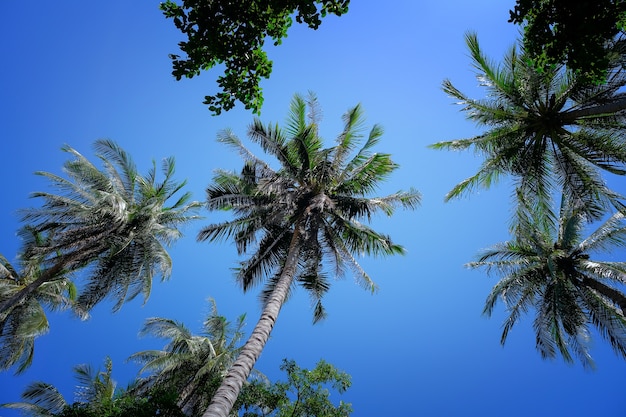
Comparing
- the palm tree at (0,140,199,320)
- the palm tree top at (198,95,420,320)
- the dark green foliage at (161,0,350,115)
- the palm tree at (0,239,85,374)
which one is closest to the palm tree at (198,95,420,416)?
the palm tree top at (198,95,420,320)

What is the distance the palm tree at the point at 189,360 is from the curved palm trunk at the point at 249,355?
674 cm

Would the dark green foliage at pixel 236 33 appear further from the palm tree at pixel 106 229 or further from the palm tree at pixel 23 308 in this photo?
the palm tree at pixel 23 308

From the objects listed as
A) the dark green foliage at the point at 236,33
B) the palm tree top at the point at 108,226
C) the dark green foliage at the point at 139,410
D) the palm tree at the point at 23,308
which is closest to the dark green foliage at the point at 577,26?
the dark green foliage at the point at 236,33

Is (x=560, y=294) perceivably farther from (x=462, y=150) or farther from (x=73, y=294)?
(x=73, y=294)

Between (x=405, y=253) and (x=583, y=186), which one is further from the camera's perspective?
(x=405, y=253)

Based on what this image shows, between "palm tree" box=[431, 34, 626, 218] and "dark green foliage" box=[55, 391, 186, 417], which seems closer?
"dark green foliage" box=[55, 391, 186, 417]

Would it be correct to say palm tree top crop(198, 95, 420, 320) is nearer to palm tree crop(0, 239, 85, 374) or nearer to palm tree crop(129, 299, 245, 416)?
palm tree crop(129, 299, 245, 416)

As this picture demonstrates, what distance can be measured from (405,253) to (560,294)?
20.7ft

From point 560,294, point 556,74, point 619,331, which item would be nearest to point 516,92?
point 556,74

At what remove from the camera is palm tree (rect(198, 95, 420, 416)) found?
12695 millimetres

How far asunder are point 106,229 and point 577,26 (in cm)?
1567

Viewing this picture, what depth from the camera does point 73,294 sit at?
62.7 feet

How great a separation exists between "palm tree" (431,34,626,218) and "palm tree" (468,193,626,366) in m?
1.25

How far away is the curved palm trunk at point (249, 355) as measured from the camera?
21.7ft
